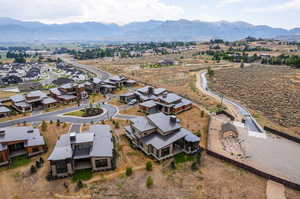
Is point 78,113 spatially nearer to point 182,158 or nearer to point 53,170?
point 53,170

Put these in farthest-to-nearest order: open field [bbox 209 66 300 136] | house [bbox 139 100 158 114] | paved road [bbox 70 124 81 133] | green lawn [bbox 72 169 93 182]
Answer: house [bbox 139 100 158 114] < open field [bbox 209 66 300 136] < paved road [bbox 70 124 81 133] < green lawn [bbox 72 169 93 182]

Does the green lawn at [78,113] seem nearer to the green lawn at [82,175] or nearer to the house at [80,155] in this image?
the house at [80,155]

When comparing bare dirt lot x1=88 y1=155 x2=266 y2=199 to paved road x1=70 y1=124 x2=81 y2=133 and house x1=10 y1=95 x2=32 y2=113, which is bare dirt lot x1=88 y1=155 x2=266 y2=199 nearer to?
paved road x1=70 y1=124 x2=81 y2=133

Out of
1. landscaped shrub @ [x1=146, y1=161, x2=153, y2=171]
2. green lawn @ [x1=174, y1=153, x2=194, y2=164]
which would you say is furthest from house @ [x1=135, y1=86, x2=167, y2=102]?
landscaped shrub @ [x1=146, y1=161, x2=153, y2=171]

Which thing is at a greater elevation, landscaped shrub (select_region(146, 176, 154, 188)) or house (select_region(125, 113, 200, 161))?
house (select_region(125, 113, 200, 161))

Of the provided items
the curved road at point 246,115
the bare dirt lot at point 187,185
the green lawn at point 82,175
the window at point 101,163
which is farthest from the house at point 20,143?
the curved road at point 246,115

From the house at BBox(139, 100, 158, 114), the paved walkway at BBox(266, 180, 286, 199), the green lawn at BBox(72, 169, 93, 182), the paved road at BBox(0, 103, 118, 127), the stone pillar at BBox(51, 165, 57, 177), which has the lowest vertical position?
the paved walkway at BBox(266, 180, 286, 199)

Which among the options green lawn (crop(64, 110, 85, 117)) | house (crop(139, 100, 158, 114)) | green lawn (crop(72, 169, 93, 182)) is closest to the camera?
green lawn (crop(72, 169, 93, 182))

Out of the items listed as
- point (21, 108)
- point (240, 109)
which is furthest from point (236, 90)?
point (21, 108)
